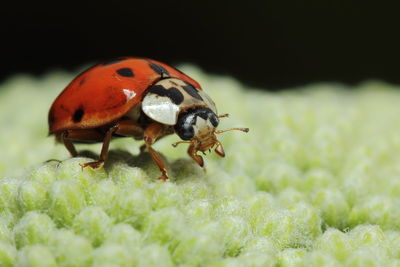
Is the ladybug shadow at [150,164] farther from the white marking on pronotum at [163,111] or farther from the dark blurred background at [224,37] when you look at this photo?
the dark blurred background at [224,37]

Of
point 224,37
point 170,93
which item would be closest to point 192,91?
point 170,93

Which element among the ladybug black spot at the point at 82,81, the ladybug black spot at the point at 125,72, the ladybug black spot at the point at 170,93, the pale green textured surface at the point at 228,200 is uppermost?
the ladybug black spot at the point at 125,72

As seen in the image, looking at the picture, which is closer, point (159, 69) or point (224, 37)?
point (159, 69)

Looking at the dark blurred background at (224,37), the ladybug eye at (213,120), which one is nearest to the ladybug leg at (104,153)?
the ladybug eye at (213,120)

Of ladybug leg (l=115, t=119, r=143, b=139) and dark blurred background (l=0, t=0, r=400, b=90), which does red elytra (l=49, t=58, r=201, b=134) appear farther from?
dark blurred background (l=0, t=0, r=400, b=90)

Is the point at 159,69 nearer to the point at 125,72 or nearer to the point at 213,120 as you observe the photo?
the point at 125,72

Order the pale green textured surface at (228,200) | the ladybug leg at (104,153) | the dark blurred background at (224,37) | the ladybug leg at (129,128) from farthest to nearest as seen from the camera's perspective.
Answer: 1. the dark blurred background at (224,37)
2. the ladybug leg at (129,128)
3. the ladybug leg at (104,153)
4. the pale green textured surface at (228,200)

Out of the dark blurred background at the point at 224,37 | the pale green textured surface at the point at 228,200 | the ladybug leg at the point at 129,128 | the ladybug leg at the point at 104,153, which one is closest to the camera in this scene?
the pale green textured surface at the point at 228,200
